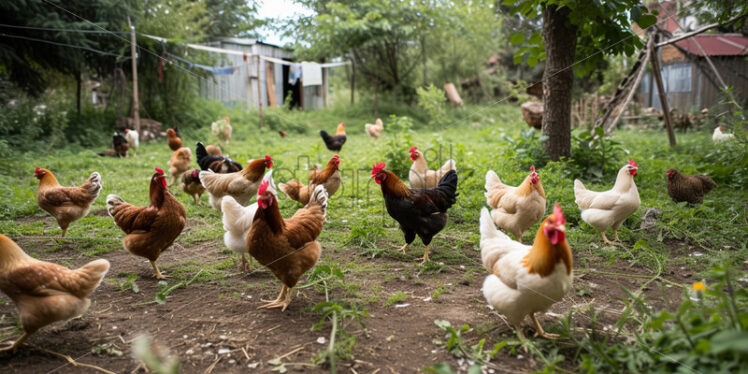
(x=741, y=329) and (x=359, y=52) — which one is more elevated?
(x=359, y=52)

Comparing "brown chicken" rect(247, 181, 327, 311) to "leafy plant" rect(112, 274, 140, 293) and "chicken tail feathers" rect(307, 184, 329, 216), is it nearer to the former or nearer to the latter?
"chicken tail feathers" rect(307, 184, 329, 216)

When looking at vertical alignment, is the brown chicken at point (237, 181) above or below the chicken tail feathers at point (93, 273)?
above

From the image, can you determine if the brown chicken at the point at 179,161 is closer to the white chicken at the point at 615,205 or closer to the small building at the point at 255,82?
the white chicken at the point at 615,205

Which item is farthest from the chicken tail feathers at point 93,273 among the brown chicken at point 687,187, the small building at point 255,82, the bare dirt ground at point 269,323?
the small building at point 255,82

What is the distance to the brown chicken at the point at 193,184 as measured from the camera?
6.01 metres

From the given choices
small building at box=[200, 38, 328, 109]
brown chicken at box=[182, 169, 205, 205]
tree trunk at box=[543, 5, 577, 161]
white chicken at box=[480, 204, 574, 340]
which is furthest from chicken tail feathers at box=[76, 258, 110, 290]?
small building at box=[200, 38, 328, 109]

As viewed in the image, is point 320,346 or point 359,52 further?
point 359,52

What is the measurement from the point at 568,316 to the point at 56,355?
3244 millimetres

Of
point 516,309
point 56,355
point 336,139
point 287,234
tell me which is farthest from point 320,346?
point 336,139

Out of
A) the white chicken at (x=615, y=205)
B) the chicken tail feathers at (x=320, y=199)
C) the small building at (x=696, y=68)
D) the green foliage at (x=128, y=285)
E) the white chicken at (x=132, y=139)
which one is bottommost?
the green foliage at (x=128, y=285)

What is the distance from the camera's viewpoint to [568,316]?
2725mm

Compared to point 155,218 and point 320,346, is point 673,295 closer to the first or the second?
point 320,346

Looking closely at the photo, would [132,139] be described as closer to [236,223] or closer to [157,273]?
[157,273]

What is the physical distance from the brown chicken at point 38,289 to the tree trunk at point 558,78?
6.03m
